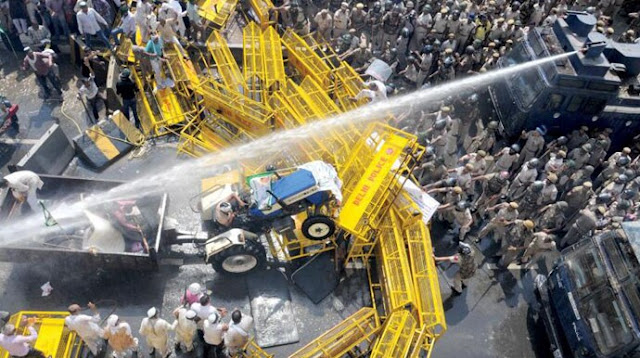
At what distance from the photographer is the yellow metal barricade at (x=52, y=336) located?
873 centimetres

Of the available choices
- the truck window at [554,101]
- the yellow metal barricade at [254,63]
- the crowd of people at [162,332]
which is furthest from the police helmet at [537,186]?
the crowd of people at [162,332]

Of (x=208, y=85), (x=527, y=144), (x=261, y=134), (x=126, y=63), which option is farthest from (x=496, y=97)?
(x=126, y=63)

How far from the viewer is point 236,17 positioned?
16.8 meters

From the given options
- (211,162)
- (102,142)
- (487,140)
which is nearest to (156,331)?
(211,162)

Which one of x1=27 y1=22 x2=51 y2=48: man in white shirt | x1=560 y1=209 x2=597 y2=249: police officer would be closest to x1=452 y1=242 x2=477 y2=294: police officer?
x1=560 y1=209 x2=597 y2=249: police officer

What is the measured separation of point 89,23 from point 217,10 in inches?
148

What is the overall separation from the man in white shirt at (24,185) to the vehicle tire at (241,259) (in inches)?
160

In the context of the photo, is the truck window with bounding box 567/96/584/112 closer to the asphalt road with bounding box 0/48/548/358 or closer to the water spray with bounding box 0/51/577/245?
the water spray with bounding box 0/51/577/245

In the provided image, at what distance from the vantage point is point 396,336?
8.87 meters

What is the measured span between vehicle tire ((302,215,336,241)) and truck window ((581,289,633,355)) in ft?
17.1

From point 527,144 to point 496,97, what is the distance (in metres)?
2.32

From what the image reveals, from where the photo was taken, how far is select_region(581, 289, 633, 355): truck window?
8.75 meters

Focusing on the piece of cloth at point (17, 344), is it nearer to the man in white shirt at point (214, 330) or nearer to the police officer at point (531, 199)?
the man in white shirt at point (214, 330)

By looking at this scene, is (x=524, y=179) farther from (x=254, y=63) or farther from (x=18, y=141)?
(x=18, y=141)
